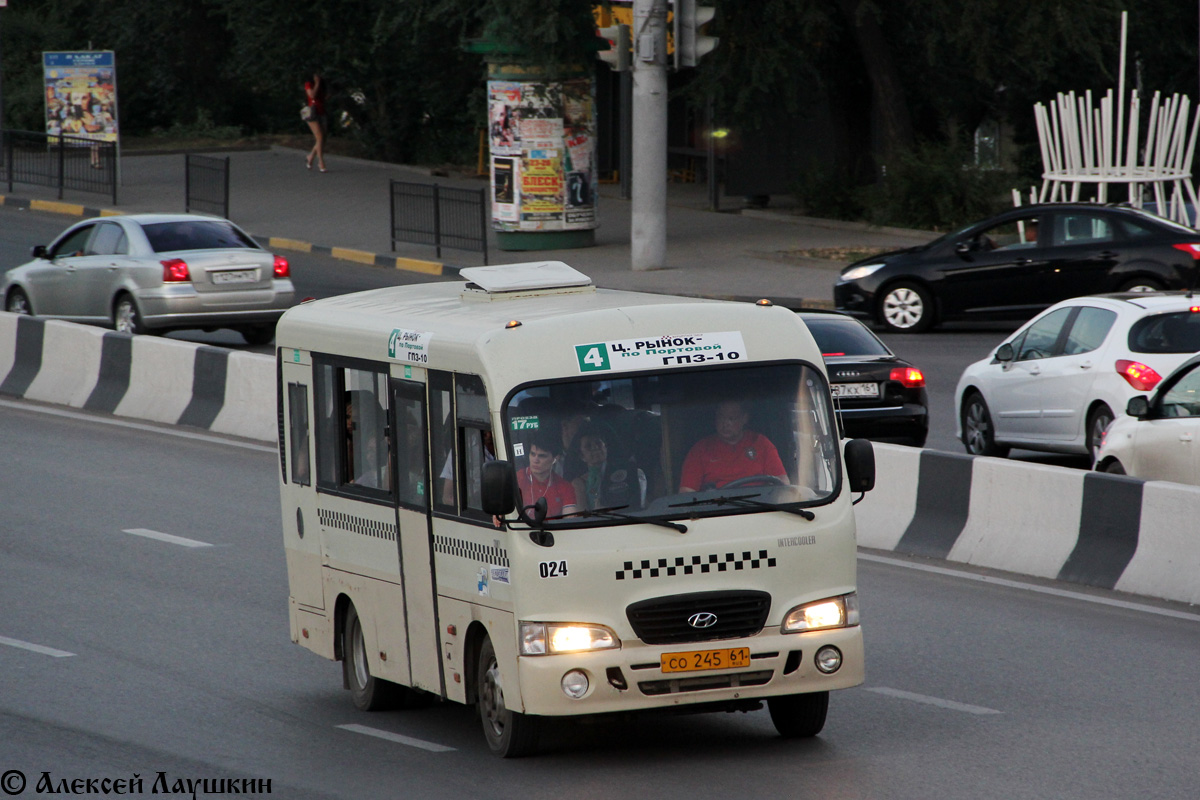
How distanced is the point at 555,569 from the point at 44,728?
2.73 m

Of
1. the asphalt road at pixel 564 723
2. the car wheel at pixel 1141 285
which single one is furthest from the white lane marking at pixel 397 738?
the car wheel at pixel 1141 285

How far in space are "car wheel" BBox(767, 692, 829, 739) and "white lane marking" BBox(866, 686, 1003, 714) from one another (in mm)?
943

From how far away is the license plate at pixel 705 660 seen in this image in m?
7.40

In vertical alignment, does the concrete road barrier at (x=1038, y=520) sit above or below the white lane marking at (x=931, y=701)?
above

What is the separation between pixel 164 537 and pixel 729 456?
675 centimetres

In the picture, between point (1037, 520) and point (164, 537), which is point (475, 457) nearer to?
point (1037, 520)

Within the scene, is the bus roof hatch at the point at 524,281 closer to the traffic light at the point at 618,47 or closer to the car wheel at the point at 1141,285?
the car wheel at the point at 1141,285

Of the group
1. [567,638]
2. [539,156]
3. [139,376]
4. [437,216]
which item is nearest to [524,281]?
[567,638]

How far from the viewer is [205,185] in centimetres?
3428

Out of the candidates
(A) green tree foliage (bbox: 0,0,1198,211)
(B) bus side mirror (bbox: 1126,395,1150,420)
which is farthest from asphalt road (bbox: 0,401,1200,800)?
(A) green tree foliage (bbox: 0,0,1198,211)

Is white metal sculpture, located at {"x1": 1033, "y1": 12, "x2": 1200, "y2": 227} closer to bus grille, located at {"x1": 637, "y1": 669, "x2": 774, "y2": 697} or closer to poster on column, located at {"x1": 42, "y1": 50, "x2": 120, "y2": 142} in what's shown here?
poster on column, located at {"x1": 42, "y1": 50, "x2": 120, "y2": 142}

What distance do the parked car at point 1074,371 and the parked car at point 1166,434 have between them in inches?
72.5

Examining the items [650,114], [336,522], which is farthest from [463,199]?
[336,522]

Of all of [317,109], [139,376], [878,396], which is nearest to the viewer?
[878,396]
